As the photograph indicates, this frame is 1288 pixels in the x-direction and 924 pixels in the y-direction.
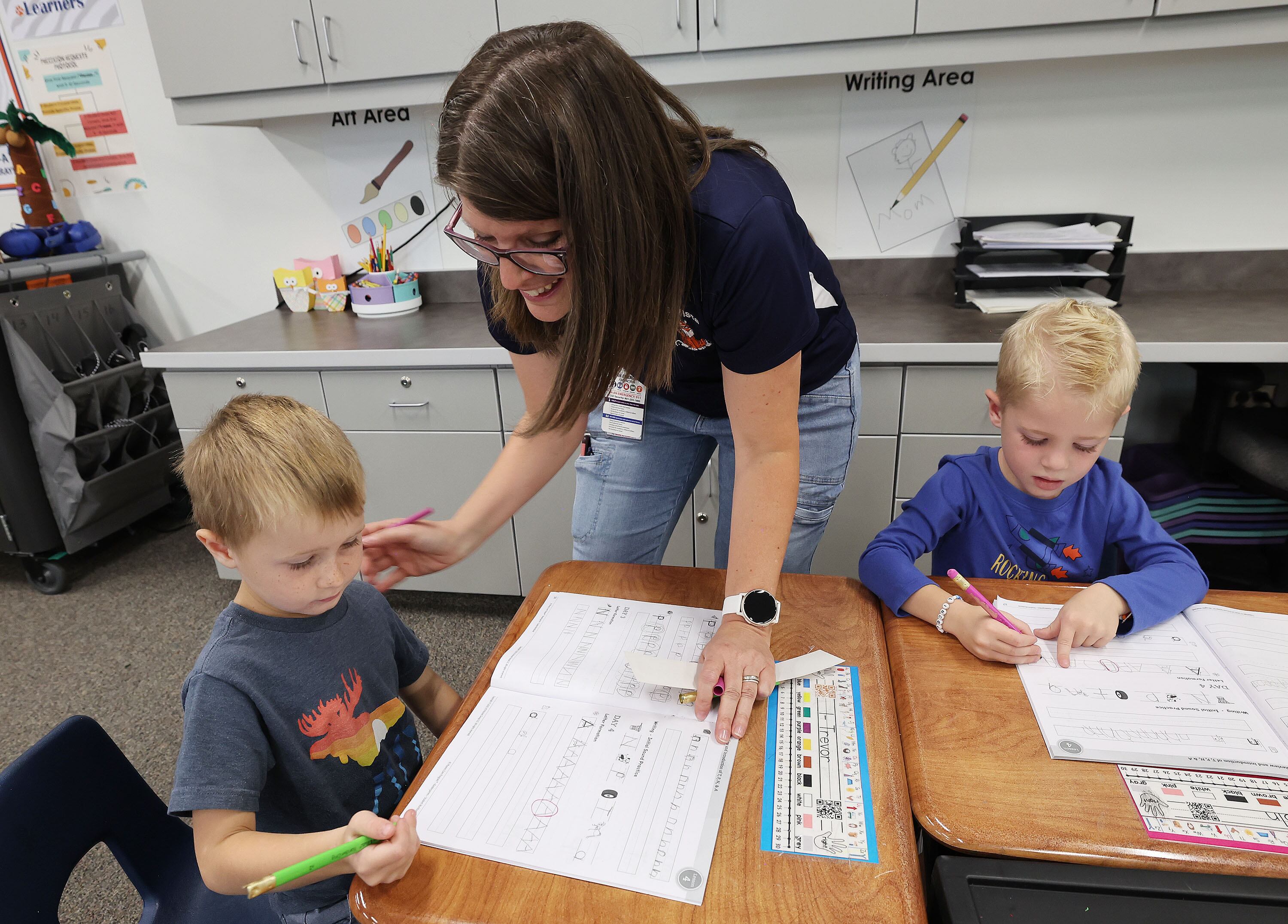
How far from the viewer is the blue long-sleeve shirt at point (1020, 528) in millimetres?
1043

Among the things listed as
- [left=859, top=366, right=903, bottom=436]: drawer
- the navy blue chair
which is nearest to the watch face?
the navy blue chair

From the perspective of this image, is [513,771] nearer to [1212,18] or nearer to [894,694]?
[894,694]

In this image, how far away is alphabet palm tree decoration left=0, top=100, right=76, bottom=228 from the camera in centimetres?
248

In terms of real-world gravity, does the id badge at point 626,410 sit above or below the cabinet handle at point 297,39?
below

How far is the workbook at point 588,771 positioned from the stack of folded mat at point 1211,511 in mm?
1556

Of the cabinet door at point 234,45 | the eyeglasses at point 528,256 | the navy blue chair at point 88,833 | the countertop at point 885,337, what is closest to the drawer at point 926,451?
the countertop at point 885,337

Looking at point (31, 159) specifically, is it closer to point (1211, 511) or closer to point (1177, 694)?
point (1177, 694)

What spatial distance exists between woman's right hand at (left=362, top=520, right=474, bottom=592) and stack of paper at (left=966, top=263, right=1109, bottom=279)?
1.54 m

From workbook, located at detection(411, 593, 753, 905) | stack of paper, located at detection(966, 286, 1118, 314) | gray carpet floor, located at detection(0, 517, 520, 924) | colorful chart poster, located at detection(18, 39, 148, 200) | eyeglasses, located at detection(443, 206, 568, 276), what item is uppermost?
colorful chart poster, located at detection(18, 39, 148, 200)

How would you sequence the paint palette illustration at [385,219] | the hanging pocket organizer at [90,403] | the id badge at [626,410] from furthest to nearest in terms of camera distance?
the paint palette illustration at [385,219] → the hanging pocket organizer at [90,403] → the id badge at [626,410]

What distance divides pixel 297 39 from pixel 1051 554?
2033mm

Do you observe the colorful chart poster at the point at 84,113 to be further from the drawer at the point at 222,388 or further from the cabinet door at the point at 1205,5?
the cabinet door at the point at 1205,5

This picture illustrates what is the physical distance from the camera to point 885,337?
1771mm

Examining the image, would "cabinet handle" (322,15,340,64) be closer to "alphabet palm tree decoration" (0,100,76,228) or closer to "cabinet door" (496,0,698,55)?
"cabinet door" (496,0,698,55)
